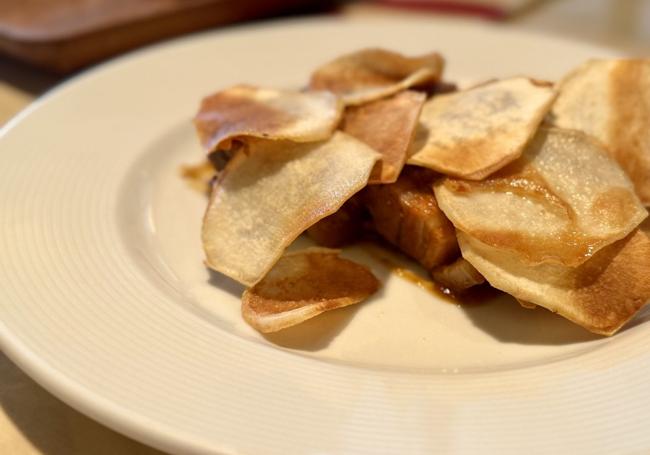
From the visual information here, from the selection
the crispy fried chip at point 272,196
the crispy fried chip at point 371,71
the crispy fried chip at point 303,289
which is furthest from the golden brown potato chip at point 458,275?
the crispy fried chip at point 371,71

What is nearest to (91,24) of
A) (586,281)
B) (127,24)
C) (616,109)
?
(127,24)

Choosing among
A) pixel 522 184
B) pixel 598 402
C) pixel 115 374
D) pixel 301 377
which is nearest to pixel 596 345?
pixel 598 402

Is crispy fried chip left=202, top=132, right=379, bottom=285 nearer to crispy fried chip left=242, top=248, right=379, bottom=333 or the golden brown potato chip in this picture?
crispy fried chip left=242, top=248, right=379, bottom=333

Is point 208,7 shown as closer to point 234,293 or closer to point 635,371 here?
point 234,293

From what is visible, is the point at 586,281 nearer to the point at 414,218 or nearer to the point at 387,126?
the point at 414,218

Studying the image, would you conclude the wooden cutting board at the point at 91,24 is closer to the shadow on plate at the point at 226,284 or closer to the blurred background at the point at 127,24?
the blurred background at the point at 127,24

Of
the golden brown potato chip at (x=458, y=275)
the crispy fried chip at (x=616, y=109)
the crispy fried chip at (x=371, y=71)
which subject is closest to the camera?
the golden brown potato chip at (x=458, y=275)

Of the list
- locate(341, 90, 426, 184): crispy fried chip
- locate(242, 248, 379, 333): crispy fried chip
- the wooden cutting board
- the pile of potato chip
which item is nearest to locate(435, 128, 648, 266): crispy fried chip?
the pile of potato chip
